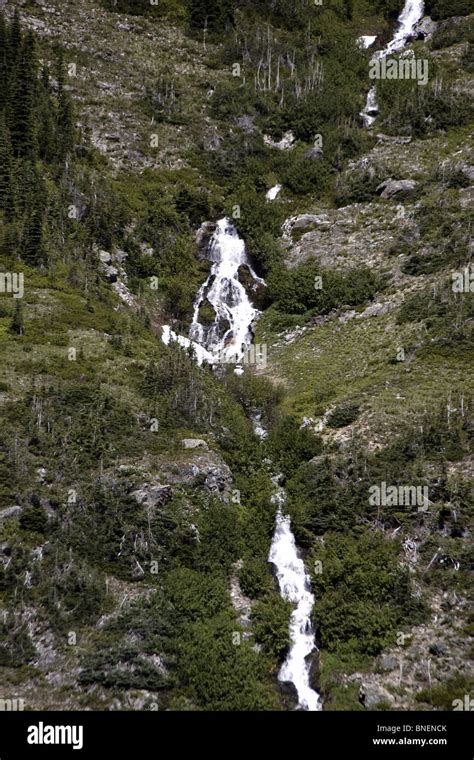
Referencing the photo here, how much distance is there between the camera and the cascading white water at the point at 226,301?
A: 56031 millimetres

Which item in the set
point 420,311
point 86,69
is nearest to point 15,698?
point 420,311

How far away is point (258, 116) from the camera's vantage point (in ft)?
254

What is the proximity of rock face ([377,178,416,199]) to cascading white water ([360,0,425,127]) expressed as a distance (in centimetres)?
1691

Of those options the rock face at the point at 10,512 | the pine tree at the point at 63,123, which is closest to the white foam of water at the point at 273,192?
the pine tree at the point at 63,123

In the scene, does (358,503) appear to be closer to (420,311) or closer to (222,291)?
(420,311)

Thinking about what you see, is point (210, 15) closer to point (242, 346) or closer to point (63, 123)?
point (63, 123)

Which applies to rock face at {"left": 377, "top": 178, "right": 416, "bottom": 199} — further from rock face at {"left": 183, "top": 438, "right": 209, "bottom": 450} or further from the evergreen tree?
the evergreen tree

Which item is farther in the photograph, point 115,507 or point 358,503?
point 358,503

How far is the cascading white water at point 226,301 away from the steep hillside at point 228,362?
58 centimetres

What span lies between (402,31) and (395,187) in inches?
1435

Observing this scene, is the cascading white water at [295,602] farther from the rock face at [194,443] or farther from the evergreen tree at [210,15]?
the evergreen tree at [210,15]

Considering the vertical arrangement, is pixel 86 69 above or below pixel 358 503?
above

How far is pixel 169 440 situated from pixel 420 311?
2139 centimetres

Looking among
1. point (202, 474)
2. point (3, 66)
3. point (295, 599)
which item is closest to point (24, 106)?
point (3, 66)
